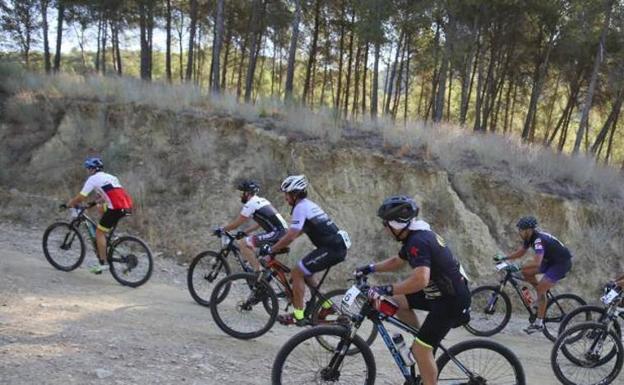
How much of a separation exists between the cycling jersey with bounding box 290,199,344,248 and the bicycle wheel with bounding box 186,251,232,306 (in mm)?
2187

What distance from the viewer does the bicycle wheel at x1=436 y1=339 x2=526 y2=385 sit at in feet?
15.4

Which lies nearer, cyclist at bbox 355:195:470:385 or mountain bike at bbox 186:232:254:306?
cyclist at bbox 355:195:470:385

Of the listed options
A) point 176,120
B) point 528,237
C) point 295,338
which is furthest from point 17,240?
point 528,237

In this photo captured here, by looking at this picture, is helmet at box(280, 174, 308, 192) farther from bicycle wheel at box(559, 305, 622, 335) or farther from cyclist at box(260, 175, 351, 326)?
bicycle wheel at box(559, 305, 622, 335)

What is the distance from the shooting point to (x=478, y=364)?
475cm

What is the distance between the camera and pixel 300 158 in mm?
13844

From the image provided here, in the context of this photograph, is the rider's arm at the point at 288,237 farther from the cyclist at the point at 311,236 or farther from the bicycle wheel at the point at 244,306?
the bicycle wheel at the point at 244,306

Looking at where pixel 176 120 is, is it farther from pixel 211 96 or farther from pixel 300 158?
pixel 300 158

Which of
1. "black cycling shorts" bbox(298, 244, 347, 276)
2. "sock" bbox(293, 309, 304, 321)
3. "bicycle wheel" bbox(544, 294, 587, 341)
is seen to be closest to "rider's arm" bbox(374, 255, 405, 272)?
"black cycling shorts" bbox(298, 244, 347, 276)

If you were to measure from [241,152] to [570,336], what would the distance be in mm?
9954

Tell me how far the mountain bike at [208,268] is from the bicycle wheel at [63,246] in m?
2.46

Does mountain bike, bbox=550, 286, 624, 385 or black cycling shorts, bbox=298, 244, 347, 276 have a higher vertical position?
black cycling shorts, bbox=298, 244, 347, 276

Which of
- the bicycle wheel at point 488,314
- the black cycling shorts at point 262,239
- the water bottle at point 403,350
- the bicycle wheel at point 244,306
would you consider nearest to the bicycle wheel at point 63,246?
the black cycling shorts at point 262,239

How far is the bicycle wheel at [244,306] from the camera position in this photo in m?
7.00
